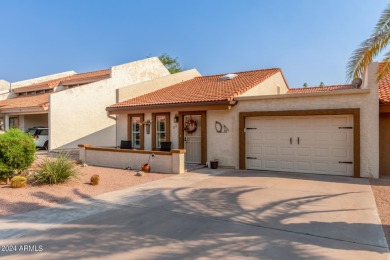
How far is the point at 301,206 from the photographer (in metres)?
6.84

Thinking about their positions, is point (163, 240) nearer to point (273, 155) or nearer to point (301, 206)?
point (301, 206)

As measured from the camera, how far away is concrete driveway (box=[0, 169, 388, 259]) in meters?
4.39

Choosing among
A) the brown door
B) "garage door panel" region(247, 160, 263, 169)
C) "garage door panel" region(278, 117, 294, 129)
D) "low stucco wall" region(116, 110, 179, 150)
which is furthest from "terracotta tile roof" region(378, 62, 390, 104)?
"low stucco wall" region(116, 110, 179, 150)

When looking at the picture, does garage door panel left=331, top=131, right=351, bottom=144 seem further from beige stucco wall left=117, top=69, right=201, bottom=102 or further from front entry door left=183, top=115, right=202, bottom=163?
beige stucco wall left=117, top=69, right=201, bottom=102

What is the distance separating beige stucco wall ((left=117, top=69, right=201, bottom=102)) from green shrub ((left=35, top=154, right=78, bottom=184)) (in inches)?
393

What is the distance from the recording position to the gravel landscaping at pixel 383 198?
5.59 m

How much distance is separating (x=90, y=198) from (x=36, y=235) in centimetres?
281

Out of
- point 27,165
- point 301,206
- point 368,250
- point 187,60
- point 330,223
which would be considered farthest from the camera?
point 187,60

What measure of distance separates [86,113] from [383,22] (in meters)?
17.4

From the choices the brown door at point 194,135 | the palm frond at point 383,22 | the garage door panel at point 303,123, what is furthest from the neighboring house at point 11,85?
the palm frond at point 383,22

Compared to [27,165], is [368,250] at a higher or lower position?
lower

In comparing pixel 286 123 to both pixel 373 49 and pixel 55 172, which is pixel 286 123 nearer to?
pixel 373 49

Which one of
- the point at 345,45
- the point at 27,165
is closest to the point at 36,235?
the point at 27,165

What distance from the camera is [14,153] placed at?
30.7 ft
